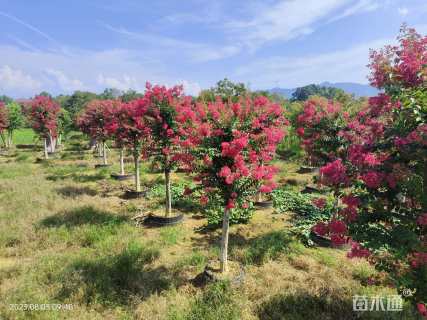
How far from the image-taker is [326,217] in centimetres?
1019

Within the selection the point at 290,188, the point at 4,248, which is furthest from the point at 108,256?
the point at 290,188

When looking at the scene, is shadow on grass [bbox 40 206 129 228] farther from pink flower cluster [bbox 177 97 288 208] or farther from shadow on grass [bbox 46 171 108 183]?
shadow on grass [bbox 46 171 108 183]

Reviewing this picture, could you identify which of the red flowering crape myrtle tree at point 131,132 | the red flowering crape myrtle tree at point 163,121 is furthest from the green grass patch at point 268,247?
the red flowering crape myrtle tree at point 131,132

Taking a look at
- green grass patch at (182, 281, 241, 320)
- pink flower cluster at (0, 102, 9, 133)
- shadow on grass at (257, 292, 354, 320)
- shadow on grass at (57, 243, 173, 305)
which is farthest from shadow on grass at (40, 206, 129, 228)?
pink flower cluster at (0, 102, 9, 133)

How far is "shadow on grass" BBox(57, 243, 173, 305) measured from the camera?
5.76 m

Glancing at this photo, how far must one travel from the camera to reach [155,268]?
269 inches

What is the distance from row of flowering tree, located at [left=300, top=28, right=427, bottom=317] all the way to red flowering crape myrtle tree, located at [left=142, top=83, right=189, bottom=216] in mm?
5950

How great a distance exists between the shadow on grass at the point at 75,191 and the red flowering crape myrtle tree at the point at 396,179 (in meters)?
11.8

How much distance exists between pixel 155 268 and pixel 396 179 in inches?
223

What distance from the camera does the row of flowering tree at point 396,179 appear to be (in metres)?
3.69

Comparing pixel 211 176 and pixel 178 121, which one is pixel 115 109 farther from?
pixel 211 176

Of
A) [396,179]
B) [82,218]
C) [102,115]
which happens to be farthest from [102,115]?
[396,179]

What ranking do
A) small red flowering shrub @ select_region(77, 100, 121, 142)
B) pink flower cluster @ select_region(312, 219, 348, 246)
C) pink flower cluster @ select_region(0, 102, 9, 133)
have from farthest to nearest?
pink flower cluster @ select_region(0, 102, 9, 133) → small red flowering shrub @ select_region(77, 100, 121, 142) → pink flower cluster @ select_region(312, 219, 348, 246)

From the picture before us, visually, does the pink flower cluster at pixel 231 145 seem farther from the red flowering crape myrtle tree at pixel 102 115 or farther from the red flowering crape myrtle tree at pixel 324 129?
the red flowering crape myrtle tree at pixel 102 115
